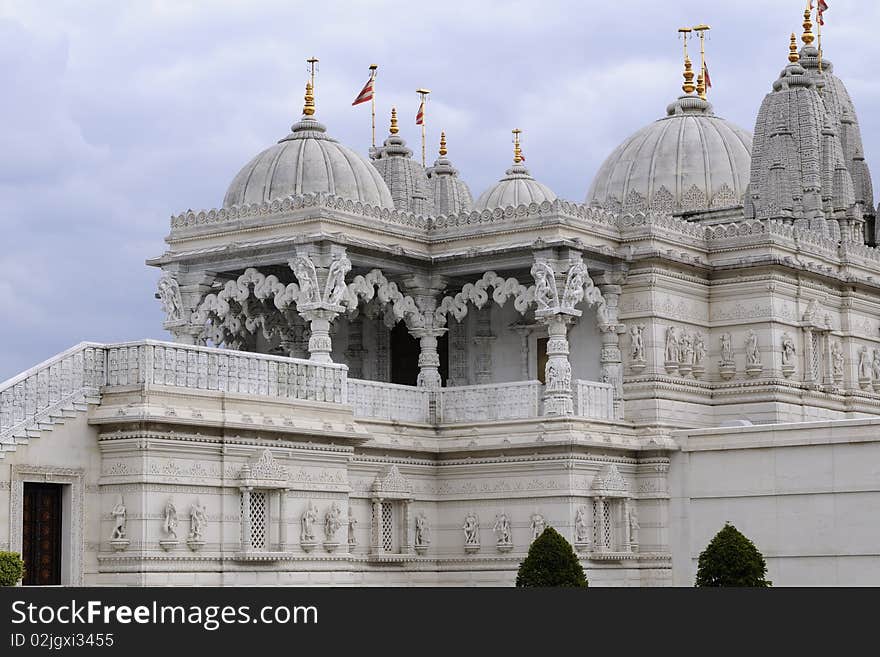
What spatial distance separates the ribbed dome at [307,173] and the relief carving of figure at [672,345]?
604 cm

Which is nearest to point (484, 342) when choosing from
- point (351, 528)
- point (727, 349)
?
point (727, 349)

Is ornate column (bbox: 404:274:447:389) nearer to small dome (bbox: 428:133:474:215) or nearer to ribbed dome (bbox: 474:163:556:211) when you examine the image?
ribbed dome (bbox: 474:163:556:211)

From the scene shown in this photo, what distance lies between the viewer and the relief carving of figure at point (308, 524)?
32688mm

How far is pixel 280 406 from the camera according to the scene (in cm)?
3259

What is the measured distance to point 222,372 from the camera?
31.9m

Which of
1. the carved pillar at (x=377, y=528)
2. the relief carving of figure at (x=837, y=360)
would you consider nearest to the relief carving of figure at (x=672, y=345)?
the relief carving of figure at (x=837, y=360)

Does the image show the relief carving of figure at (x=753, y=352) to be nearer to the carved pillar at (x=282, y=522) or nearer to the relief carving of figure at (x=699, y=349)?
the relief carving of figure at (x=699, y=349)

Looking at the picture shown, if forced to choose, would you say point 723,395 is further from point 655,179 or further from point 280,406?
point 280,406

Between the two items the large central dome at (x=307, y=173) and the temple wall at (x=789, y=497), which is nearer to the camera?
the temple wall at (x=789, y=497)

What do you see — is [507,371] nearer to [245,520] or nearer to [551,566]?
[551,566]

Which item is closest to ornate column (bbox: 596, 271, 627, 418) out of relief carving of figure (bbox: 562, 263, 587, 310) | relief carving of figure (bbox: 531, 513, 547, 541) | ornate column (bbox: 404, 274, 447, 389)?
relief carving of figure (bbox: 562, 263, 587, 310)

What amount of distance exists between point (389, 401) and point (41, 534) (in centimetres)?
912

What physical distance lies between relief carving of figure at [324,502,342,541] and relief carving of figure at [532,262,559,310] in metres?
5.80
